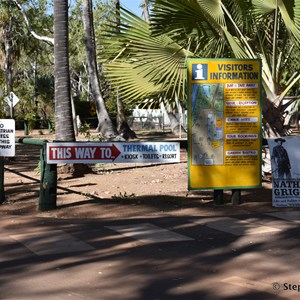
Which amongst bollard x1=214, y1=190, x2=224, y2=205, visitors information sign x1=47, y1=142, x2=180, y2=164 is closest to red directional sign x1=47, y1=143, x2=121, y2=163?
visitors information sign x1=47, y1=142, x2=180, y2=164

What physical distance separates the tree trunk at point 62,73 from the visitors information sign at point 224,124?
17.8 feet

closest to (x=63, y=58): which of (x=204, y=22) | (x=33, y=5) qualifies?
(x=204, y=22)

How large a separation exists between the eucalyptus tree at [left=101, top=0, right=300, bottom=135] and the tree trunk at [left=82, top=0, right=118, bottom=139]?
1170cm

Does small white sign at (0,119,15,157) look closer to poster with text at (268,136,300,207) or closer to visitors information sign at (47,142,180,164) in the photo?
visitors information sign at (47,142,180,164)

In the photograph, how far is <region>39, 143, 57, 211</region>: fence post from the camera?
9344mm

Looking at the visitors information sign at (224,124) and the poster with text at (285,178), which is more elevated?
the visitors information sign at (224,124)

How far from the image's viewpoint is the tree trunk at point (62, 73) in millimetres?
13727

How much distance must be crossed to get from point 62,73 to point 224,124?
6.04 metres

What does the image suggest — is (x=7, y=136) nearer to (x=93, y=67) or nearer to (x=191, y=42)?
(x=191, y=42)

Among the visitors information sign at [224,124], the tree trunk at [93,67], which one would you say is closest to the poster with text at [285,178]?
the visitors information sign at [224,124]

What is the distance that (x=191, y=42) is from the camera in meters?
11.5

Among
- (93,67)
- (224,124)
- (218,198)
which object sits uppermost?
(93,67)

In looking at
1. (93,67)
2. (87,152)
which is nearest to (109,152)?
(87,152)

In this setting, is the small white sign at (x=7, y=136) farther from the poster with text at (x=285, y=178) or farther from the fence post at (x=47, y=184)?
the poster with text at (x=285, y=178)
